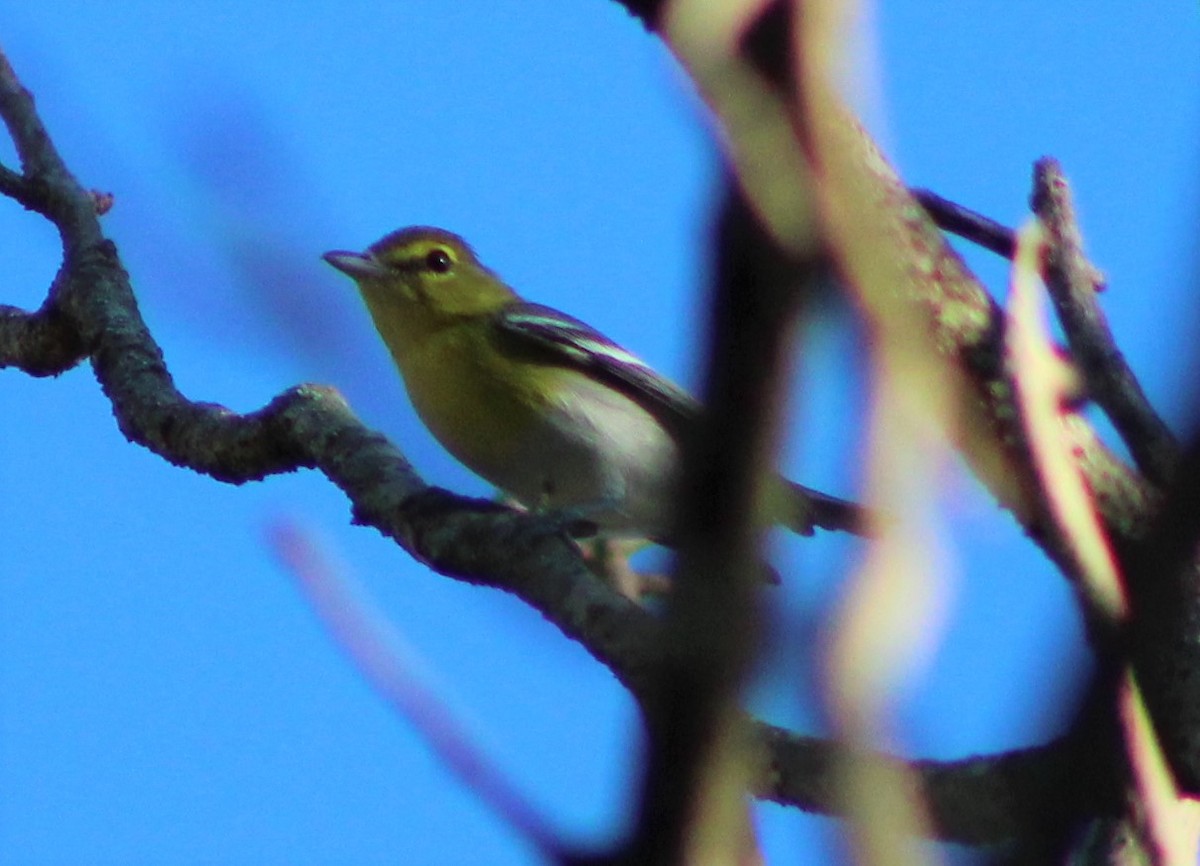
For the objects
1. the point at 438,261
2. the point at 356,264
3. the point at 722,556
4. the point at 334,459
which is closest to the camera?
the point at 722,556

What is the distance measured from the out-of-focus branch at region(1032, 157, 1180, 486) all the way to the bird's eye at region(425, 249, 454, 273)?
13.2ft

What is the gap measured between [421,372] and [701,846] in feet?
19.2

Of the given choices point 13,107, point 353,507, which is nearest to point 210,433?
point 353,507

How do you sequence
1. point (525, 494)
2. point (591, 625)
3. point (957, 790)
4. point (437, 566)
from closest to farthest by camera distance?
point (957, 790) < point (591, 625) < point (437, 566) < point (525, 494)

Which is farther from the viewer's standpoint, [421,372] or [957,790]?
[421,372]

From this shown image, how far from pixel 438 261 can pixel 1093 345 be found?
4191 mm

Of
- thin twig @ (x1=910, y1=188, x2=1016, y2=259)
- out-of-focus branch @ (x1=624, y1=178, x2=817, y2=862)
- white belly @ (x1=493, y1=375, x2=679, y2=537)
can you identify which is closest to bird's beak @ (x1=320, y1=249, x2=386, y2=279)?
white belly @ (x1=493, y1=375, x2=679, y2=537)

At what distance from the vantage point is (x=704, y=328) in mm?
952

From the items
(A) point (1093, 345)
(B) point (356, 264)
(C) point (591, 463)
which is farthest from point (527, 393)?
(A) point (1093, 345)

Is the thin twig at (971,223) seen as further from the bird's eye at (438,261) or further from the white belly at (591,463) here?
the bird's eye at (438,261)

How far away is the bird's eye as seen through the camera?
7.53 meters

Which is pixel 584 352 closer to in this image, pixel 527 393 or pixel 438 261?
pixel 527 393

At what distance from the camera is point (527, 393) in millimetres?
6586

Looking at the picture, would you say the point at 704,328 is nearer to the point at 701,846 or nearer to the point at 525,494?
the point at 701,846
